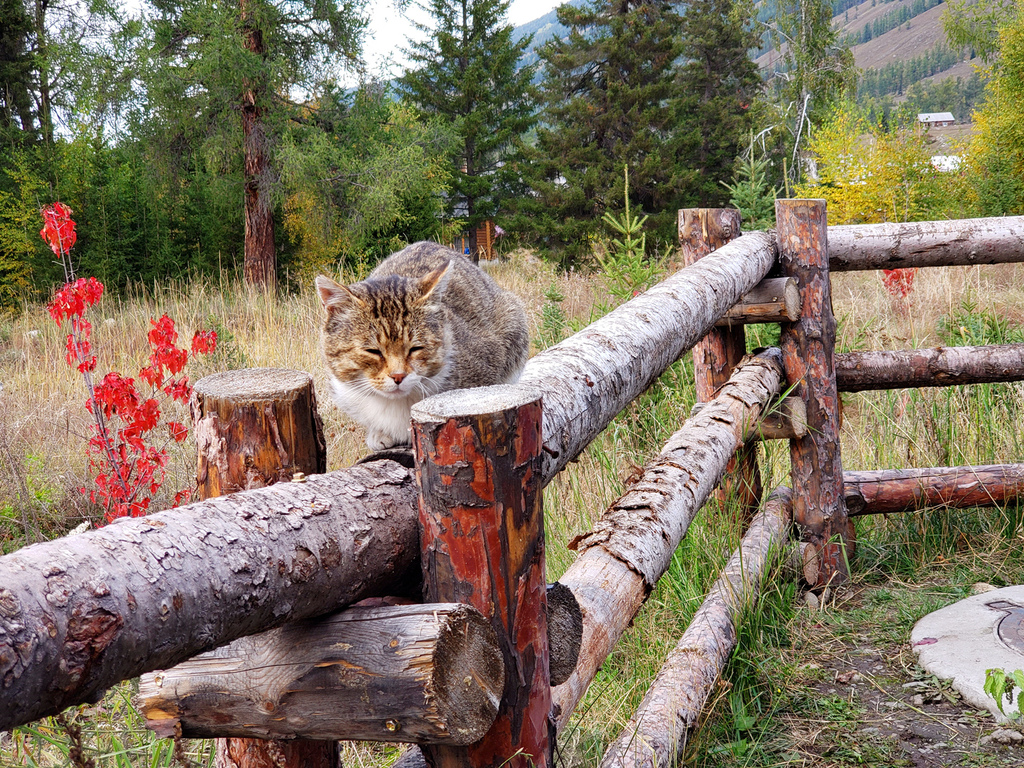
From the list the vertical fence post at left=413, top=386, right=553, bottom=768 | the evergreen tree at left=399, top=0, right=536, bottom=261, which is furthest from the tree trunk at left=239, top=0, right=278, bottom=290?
the evergreen tree at left=399, top=0, right=536, bottom=261

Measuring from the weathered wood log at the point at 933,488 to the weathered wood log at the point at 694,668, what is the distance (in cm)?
75

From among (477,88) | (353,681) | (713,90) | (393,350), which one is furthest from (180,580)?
(713,90)

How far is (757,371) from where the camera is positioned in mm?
3533

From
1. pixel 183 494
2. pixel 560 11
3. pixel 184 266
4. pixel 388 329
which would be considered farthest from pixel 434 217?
pixel 388 329

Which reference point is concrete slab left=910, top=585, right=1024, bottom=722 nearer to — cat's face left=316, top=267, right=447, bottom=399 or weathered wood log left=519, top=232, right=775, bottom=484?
weathered wood log left=519, top=232, right=775, bottom=484

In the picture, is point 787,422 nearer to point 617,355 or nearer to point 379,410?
point 617,355

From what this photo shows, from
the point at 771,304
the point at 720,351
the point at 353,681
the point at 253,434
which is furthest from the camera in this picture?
the point at 720,351

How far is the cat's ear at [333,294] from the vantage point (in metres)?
2.42

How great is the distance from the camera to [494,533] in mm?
1229

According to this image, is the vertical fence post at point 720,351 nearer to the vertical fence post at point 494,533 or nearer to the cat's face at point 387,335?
the cat's face at point 387,335

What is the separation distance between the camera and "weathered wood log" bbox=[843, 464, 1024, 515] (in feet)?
12.8

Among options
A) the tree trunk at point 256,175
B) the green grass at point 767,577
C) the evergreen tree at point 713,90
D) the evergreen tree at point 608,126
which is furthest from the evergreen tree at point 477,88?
the green grass at point 767,577

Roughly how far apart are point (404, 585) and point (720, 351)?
9.75 feet

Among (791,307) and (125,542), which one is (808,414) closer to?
(791,307)
